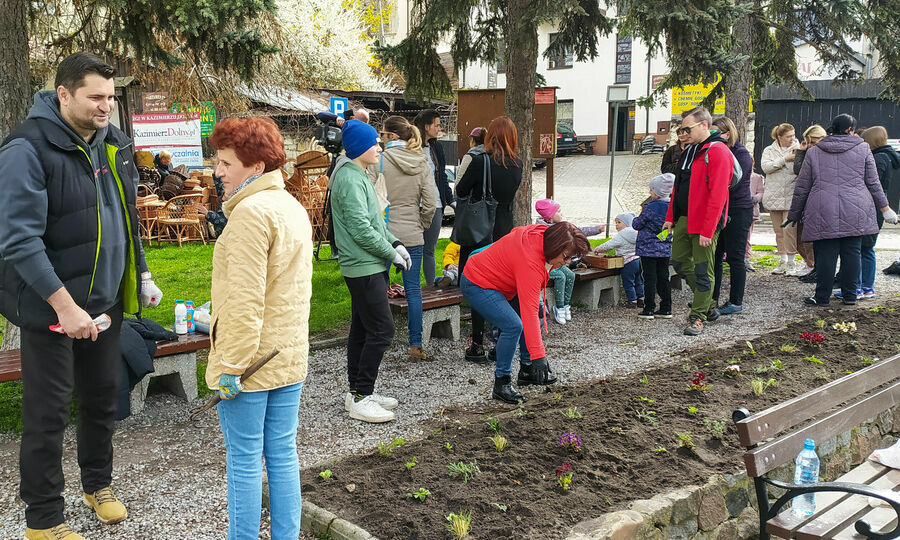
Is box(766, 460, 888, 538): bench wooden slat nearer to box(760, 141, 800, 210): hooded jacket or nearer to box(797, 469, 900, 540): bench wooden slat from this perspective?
box(797, 469, 900, 540): bench wooden slat

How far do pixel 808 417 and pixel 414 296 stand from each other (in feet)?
11.7

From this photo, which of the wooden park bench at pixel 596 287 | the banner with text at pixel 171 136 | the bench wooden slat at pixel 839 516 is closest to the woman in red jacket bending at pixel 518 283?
the bench wooden slat at pixel 839 516

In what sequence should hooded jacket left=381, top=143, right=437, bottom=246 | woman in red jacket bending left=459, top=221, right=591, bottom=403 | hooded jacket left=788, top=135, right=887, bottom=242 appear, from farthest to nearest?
hooded jacket left=788, top=135, right=887, bottom=242
hooded jacket left=381, top=143, right=437, bottom=246
woman in red jacket bending left=459, top=221, right=591, bottom=403

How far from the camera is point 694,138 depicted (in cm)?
737

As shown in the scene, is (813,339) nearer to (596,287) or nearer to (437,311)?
(596,287)

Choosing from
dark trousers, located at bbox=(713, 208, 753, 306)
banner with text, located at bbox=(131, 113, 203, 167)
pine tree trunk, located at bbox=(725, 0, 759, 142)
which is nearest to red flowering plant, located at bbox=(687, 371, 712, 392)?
dark trousers, located at bbox=(713, 208, 753, 306)

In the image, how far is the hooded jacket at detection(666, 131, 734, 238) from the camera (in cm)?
721

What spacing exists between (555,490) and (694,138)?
4.57 metres

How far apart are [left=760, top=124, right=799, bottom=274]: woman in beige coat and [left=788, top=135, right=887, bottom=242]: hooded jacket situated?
2363mm

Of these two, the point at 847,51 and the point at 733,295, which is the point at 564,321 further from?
the point at 847,51

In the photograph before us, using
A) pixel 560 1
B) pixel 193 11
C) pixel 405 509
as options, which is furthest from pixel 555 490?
pixel 560 1

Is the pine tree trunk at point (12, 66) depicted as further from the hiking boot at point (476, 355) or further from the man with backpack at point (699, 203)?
the man with backpack at point (699, 203)

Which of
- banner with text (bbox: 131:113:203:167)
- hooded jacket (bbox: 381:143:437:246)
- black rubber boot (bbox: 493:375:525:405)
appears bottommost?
black rubber boot (bbox: 493:375:525:405)

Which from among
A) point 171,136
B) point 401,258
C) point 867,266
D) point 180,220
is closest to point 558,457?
point 401,258
